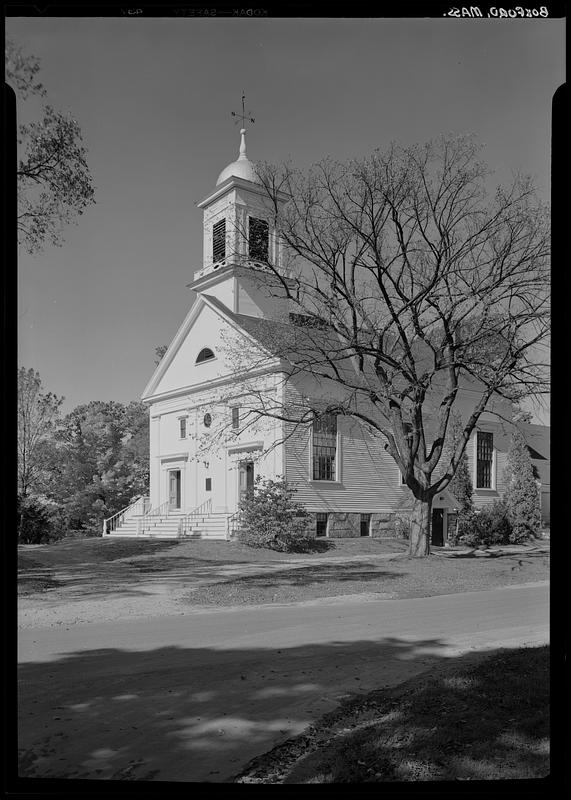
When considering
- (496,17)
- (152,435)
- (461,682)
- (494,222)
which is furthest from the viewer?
(494,222)

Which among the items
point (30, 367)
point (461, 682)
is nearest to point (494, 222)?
point (461, 682)

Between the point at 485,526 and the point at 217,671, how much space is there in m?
2.41

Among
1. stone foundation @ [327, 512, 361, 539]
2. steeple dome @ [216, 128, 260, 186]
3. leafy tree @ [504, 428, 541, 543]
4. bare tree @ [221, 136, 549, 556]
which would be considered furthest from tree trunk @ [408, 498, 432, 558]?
steeple dome @ [216, 128, 260, 186]

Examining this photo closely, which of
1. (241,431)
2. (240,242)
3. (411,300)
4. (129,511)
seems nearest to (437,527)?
(241,431)

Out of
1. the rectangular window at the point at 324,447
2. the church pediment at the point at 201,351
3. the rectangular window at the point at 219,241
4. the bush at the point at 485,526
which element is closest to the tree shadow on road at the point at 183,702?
the rectangular window at the point at 324,447

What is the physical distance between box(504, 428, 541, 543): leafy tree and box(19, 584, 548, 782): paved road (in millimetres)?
413

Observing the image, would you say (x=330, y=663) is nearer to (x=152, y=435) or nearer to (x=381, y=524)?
(x=381, y=524)

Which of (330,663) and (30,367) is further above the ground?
(30,367)

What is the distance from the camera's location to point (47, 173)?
294 centimetres

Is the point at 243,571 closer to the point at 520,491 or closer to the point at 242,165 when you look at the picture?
the point at 520,491

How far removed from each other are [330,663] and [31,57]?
9.85ft

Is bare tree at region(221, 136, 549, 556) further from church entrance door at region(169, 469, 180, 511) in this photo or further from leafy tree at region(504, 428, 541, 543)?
church entrance door at region(169, 469, 180, 511)

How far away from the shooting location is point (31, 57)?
255cm
